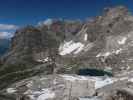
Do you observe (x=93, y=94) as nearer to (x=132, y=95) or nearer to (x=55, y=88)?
(x=55, y=88)

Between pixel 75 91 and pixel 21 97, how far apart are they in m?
19.9

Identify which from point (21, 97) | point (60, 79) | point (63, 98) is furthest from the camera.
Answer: point (60, 79)

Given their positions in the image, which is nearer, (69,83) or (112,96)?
(112,96)

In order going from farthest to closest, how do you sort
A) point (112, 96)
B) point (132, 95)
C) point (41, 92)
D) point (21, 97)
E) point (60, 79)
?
point (60, 79) → point (41, 92) → point (21, 97) → point (112, 96) → point (132, 95)

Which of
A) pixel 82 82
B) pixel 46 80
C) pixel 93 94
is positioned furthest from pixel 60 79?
pixel 93 94

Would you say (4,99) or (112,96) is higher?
(112,96)

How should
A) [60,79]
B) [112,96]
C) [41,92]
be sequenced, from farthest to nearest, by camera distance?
[60,79] → [41,92] → [112,96]

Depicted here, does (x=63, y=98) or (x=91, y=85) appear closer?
(x=63, y=98)

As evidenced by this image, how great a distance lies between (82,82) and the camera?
10625 centimetres

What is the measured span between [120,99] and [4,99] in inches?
2800

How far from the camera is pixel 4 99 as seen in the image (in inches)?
5162

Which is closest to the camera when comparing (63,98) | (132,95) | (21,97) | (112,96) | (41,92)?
(132,95)

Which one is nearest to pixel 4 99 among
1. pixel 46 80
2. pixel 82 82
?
pixel 46 80

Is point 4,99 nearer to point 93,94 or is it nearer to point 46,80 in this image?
point 46,80
